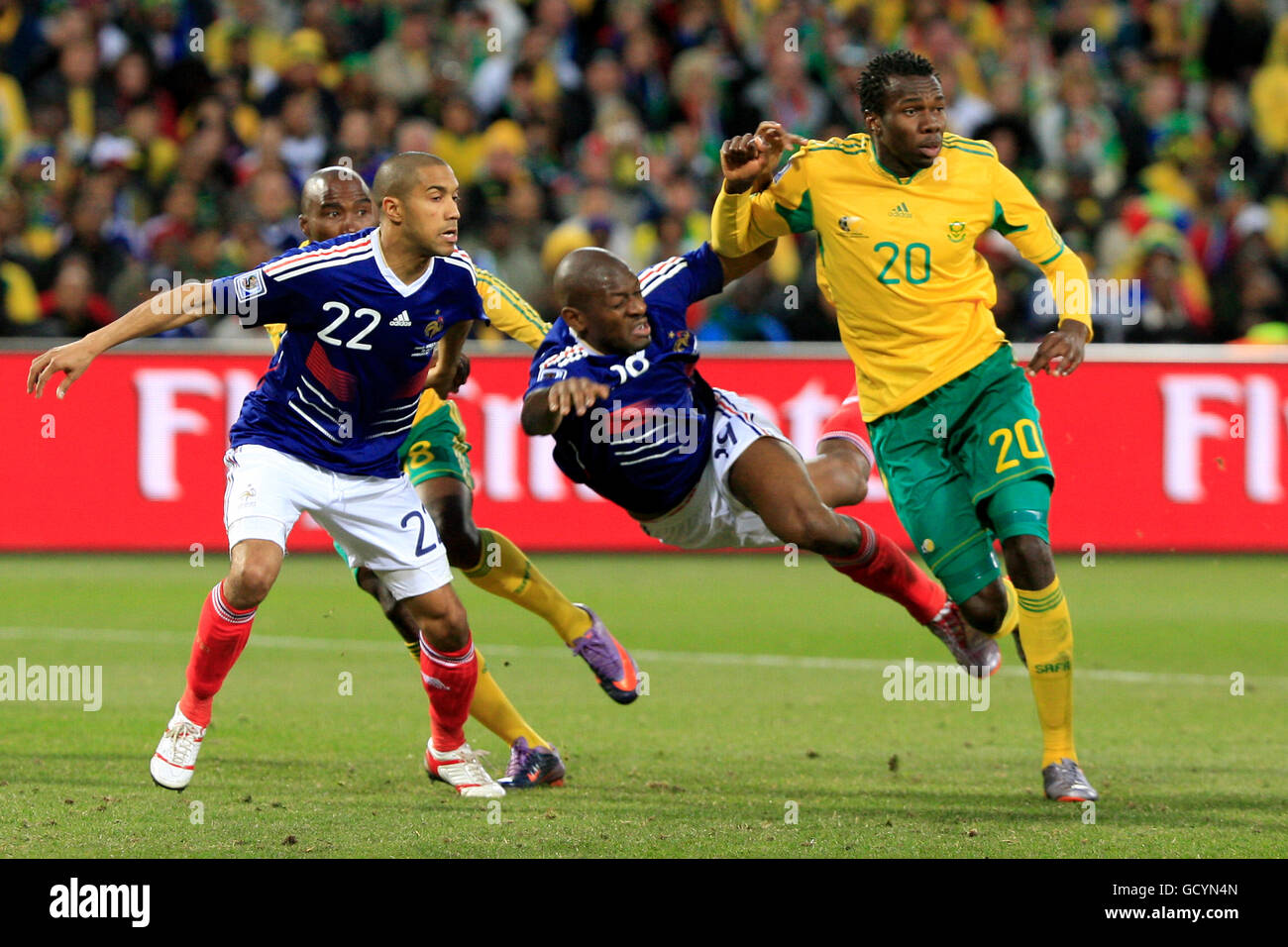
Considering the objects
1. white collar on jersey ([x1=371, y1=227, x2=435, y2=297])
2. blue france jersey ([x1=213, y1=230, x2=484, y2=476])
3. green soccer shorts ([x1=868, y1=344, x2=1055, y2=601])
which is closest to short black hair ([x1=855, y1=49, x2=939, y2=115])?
green soccer shorts ([x1=868, y1=344, x2=1055, y2=601])

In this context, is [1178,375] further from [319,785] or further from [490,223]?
[319,785]

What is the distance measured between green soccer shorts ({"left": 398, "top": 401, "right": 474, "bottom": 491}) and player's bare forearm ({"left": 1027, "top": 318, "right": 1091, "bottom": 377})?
2.42 metres

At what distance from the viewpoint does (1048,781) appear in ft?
21.5

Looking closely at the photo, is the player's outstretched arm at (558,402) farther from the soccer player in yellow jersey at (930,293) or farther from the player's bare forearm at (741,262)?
the soccer player in yellow jersey at (930,293)

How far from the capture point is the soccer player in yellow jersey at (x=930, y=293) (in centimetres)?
682

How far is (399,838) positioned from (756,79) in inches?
507

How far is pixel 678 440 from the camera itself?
711 centimetres

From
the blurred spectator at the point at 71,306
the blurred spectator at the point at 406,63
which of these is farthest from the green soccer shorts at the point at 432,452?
the blurred spectator at the point at 406,63

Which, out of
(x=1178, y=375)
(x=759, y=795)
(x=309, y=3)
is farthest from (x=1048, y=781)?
(x=309, y=3)

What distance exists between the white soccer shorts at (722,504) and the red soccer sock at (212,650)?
6.10ft

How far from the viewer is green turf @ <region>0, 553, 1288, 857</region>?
5.84m

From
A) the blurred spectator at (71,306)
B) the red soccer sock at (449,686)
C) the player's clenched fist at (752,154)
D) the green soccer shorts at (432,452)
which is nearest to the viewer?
the red soccer sock at (449,686)

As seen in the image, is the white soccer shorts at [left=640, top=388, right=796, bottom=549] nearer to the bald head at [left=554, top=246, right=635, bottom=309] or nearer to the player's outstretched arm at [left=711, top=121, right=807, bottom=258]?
A: the player's outstretched arm at [left=711, top=121, right=807, bottom=258]

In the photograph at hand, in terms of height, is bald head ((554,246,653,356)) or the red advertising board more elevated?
bald head ((554,246,653,356))
